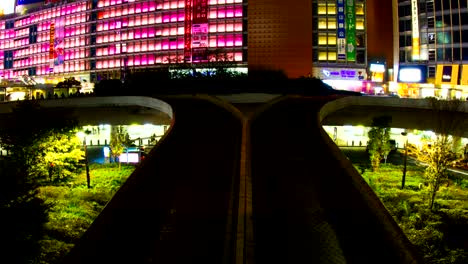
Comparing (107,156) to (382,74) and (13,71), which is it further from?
(13,71)

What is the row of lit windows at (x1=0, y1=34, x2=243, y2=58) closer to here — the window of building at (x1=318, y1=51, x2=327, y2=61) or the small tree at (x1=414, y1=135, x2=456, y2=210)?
the window of building at (x1=318, y1=51, x2=327, y2=61)

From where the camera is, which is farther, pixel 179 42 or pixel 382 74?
pixel 179 42

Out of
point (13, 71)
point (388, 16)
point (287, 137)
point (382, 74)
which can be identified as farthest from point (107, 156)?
point (13, 71)

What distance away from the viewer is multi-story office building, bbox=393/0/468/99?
2736 inches

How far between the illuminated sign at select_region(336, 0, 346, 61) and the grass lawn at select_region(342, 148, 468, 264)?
167ft

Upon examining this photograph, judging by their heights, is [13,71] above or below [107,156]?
above

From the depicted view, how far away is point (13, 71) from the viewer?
4892 inches

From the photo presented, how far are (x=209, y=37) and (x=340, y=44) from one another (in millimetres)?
24348

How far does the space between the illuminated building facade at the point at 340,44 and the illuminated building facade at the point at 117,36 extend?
533 inches

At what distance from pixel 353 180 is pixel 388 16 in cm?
7147

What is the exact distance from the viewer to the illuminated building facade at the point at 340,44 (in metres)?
80.3

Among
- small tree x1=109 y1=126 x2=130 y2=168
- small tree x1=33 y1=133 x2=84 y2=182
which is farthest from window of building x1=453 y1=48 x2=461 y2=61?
small tree x1=33 y1=133 x2=84 y2=182

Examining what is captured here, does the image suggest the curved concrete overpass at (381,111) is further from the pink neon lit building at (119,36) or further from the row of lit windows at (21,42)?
the row of lit windows at (21,42)

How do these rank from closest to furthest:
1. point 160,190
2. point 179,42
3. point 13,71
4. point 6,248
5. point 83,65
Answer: point 6,248 → point 160,190 → point 179,42 → point 83,65 → point 13,71
